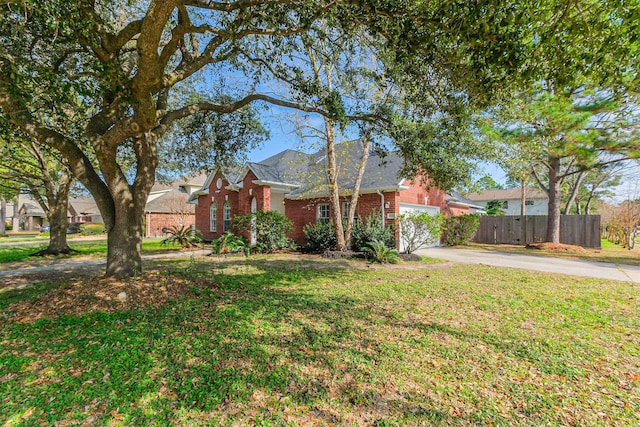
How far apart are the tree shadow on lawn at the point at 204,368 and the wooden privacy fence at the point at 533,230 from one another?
738 inches

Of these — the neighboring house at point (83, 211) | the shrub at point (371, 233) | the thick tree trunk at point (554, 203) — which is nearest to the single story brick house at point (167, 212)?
the neighboring house at point (83, 211)

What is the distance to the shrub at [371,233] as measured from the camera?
1329 cm

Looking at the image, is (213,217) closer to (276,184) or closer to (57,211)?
(276,184)

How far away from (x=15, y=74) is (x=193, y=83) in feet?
22.6

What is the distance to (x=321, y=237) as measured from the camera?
47.1 ft

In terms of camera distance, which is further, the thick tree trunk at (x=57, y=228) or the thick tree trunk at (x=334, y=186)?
the thick tree trunk at (x=57, y=228)

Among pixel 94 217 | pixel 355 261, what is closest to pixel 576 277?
pixel 355 261

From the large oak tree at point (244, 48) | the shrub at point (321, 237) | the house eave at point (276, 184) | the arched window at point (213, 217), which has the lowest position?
the shrub at point (321, 237)

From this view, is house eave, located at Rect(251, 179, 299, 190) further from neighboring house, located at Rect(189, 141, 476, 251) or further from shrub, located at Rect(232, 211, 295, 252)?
shrub, located at Rect(232, 211, 295, 252)

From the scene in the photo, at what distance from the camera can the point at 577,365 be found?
3.58 meters

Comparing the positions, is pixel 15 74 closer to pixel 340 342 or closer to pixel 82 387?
pixel 82 387

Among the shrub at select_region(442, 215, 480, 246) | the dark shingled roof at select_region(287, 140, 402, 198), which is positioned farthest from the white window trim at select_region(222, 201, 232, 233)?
the shrub at select_region(442, 215, 480, 246)

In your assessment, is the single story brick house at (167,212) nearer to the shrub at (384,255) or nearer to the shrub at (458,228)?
the shrub at (384,255)

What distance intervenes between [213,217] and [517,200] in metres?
41.9
